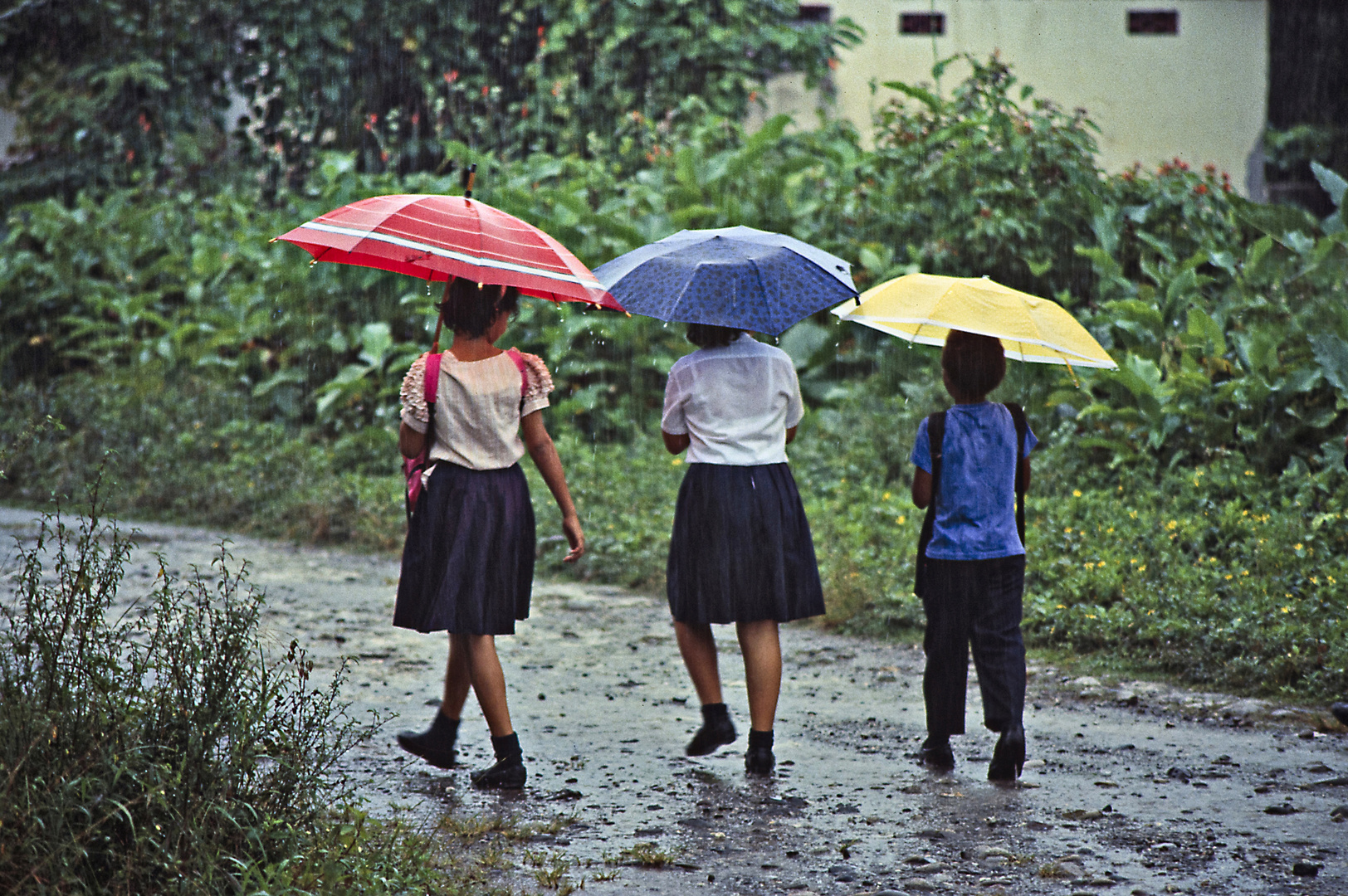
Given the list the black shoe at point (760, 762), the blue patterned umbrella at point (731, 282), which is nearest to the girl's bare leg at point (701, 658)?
the black shoe at point (760, 762)

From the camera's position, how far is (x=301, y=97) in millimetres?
16641

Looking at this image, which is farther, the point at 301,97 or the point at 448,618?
the point at 301,97

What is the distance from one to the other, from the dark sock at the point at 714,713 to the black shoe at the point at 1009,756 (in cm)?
97

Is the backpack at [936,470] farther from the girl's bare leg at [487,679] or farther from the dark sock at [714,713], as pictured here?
the girl's bare leg at [487,679]

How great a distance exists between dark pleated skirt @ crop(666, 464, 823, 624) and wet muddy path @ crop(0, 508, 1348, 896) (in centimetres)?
59

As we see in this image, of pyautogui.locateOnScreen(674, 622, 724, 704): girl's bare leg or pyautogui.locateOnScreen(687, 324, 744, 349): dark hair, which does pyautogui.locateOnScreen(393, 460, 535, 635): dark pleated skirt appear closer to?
pyautogui.locateOnScreen(674, 622, 724, 704): girl's bare leg

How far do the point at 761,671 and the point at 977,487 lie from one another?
1015mm

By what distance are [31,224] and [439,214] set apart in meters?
12.7

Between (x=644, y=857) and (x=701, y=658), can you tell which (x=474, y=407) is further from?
(x=644, y=857)

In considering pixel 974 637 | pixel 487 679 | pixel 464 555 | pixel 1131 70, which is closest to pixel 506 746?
pixel 487 679

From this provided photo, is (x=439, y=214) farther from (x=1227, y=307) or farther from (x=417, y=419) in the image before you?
(x=1227, y=307)

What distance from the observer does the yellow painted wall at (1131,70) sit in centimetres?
1720

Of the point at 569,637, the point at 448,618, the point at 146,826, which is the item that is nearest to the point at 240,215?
the point at 569,637

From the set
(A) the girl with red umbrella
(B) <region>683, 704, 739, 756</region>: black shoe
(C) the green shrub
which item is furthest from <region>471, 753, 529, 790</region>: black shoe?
(C) the green shrub
